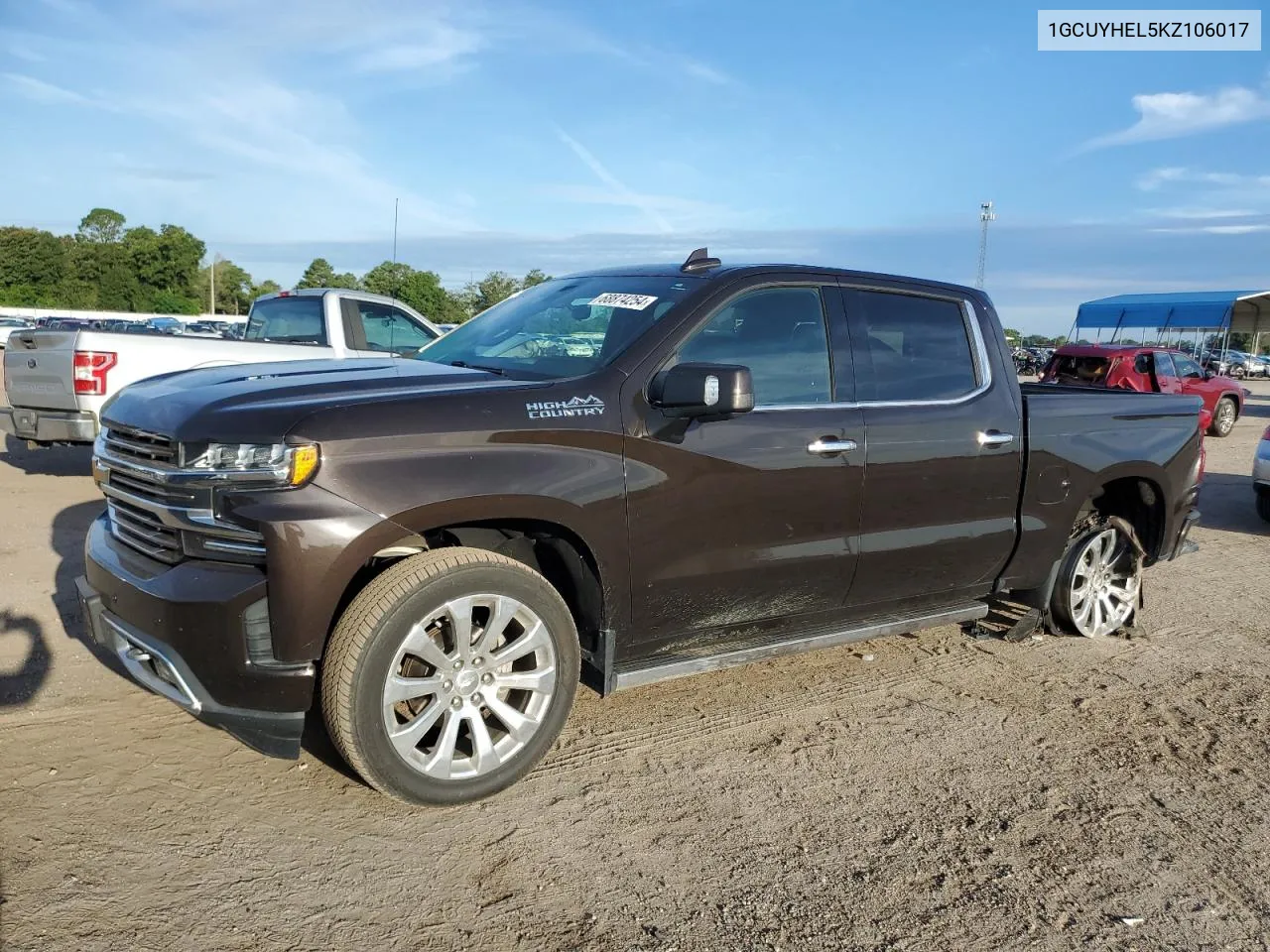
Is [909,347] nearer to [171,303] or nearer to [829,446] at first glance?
[829,446]

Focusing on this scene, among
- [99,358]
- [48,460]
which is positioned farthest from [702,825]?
[48,460]

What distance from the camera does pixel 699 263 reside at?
4.16 meters

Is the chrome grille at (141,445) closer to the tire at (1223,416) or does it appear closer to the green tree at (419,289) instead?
the tire at (1223,416)

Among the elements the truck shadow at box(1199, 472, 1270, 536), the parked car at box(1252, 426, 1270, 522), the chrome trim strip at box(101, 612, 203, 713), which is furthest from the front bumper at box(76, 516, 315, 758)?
the parked car at box(1252, 426, 1270, 522)

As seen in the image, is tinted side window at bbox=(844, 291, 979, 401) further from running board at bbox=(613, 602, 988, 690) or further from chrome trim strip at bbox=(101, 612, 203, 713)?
chrome trim strip at bbox=(101, 612, 203, 713)

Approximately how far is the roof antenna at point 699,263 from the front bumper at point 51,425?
5.97 m

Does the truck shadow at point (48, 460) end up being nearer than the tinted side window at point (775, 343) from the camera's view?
No

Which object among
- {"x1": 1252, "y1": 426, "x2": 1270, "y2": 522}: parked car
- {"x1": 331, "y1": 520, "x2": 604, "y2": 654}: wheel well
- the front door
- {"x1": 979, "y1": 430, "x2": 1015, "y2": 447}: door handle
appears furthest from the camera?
{"x1": 1252, "y1": 426, "x2": 1270, "y2": 522}: parked car

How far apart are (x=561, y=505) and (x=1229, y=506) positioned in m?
9.85

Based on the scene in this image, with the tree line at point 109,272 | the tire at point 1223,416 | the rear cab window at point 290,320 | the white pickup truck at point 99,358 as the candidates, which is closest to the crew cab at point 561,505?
the white pickup truck at point 99,358

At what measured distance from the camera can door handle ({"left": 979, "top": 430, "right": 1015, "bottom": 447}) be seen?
446cm

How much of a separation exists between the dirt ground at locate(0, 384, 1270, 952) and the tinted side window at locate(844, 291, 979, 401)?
1440 mm

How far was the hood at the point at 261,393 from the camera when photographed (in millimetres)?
2988

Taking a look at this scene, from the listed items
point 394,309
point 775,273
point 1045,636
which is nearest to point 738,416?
point 775,273
